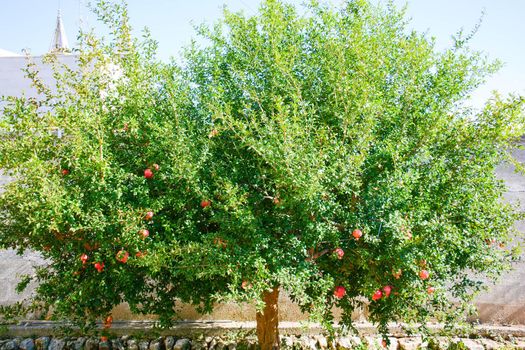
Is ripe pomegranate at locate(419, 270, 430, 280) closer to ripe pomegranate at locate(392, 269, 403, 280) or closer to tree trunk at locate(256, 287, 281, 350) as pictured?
ripe pomegranate at locate(392, 269, 403, 280)

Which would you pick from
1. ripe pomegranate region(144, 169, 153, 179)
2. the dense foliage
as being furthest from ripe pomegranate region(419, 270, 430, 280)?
ripe pomegranate region(144, 169, 153, 179)

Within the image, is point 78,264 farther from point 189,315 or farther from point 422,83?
point 422,83

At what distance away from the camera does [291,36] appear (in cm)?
538

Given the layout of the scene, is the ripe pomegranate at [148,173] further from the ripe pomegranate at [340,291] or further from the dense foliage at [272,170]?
the ripe pomegranate at [340,291]

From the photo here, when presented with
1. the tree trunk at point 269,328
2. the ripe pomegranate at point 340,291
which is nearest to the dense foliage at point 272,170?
the ripe pomegranate at point 340,291

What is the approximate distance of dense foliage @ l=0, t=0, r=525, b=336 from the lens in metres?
4.42

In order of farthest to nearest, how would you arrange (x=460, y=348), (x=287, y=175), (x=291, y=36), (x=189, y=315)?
1. (x=189, y=315)
2. (x=460, y=348)
3. (x=291, y=36)
4. (x=287, y=175)

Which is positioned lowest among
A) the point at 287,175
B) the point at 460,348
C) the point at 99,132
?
the point at 460,348

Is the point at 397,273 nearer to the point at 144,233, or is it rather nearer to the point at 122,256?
the point at 144,233

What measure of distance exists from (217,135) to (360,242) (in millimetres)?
1591

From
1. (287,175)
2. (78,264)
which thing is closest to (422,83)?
(287,175)

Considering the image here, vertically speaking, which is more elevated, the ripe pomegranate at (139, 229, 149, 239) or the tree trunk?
the ripe pomegranate at (139, 229, 149, 239)

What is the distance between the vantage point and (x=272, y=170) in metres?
4.37

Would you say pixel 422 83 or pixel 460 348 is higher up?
pixel 422 83
